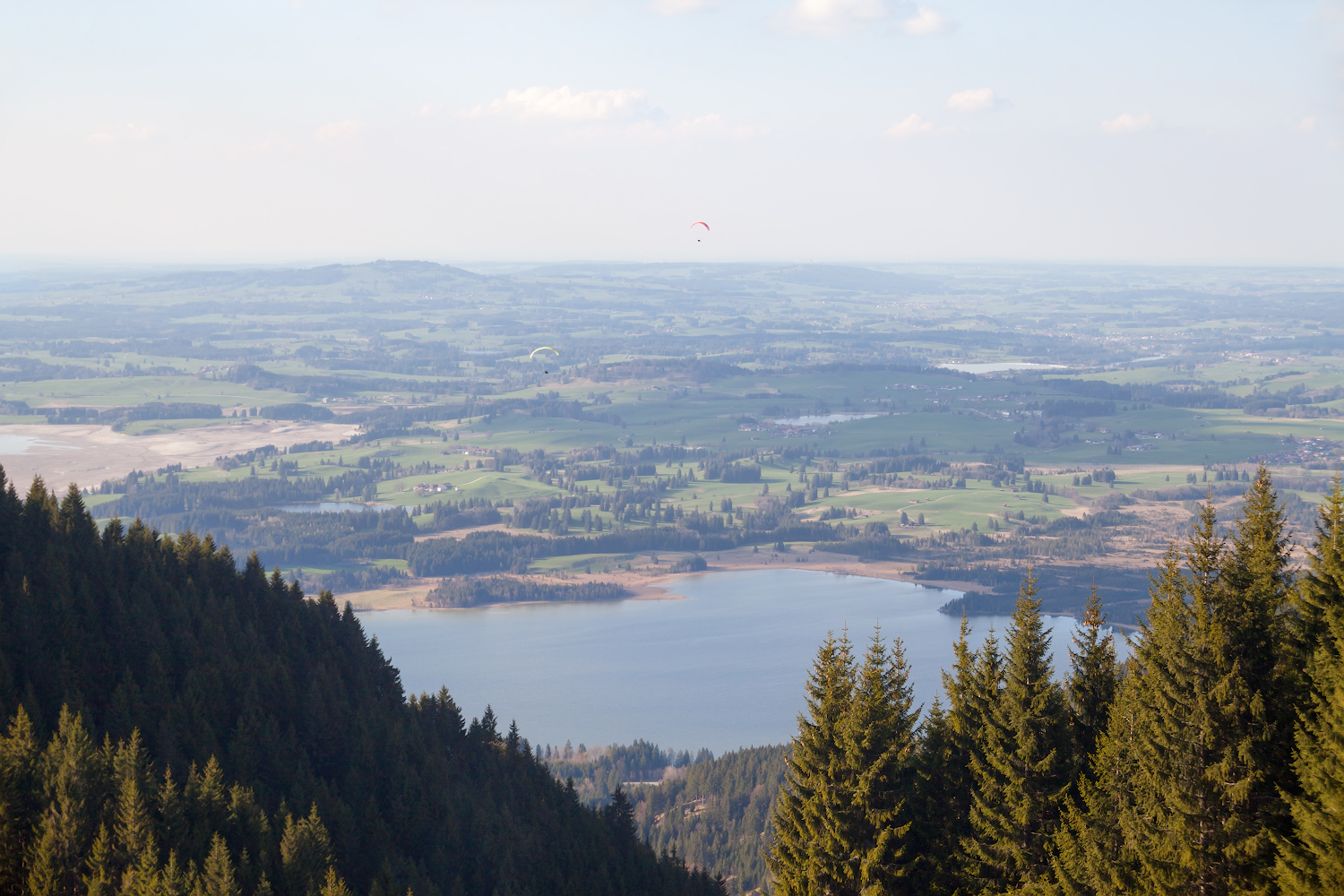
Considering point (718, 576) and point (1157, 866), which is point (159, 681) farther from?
point (718, 576)

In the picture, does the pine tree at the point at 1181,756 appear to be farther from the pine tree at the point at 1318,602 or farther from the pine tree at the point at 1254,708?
the pine tree at the point at 1318,602

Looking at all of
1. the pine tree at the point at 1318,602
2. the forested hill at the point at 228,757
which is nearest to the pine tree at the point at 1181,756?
the pine tree at the point at 1318,602

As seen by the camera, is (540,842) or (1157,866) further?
(540,842)

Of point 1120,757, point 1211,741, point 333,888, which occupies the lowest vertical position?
point 333,888

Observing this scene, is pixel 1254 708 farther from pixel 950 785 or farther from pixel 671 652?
pixel 671 652

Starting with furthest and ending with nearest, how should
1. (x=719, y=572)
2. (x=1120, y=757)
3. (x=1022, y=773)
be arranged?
(x=719, y=572), (x=1022, y=773), (x=1120, y=757)

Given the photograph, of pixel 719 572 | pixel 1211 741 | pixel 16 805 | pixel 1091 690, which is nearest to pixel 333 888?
pixel 16 805

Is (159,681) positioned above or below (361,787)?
above

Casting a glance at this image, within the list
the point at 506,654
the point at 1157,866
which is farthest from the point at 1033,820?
the point at 506,654
